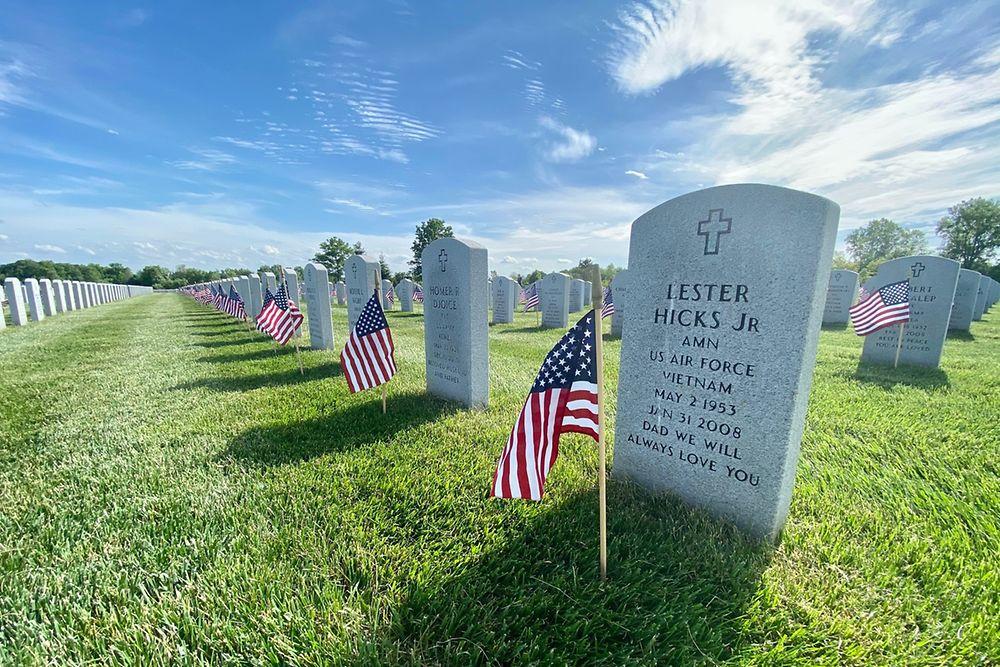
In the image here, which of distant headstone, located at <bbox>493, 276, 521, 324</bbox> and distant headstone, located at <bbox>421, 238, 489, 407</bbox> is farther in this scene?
distant headstone, located at <bbox>493, 276, 521, 324</bbox>

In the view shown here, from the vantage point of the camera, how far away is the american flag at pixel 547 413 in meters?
2.31

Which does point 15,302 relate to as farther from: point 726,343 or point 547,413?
point 726,343

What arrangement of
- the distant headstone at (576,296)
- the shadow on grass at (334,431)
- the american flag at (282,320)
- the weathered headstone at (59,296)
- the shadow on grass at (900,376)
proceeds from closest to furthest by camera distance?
the shadow on grass at (334,431)
the shadow on grass at (900,376)
the american flag at (282,320)
the weathered headstone at (59,296)
the distant headstone at (576,296)

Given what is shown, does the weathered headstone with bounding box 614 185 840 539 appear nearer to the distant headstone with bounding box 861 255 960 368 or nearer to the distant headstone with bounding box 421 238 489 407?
the distant headstone with bounding box 421 238 489 407

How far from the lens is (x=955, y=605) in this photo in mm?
2131

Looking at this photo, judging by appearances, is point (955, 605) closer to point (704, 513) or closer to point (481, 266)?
point (704, 513)

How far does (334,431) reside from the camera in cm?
438

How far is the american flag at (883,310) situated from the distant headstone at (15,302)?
24.8 meters

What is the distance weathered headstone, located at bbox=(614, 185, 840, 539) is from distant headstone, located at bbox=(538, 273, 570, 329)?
11050 mm

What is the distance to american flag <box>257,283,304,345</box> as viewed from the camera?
7.04 metres

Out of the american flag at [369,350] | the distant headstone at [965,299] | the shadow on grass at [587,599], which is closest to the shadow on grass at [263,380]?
the american flag at [369,350]

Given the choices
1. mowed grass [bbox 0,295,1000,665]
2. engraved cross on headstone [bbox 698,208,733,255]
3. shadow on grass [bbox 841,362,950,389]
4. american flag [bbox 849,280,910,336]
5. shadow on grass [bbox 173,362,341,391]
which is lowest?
shadow on grass [bbox 173,362,341,391]

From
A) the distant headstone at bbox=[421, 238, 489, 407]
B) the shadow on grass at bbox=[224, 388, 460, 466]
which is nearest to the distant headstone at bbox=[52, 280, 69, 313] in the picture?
the shadow on grass at bbox=[224, 388, 460, 466]

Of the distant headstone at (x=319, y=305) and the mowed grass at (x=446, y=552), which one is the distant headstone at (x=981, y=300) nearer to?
the mowed grass at (x=446, y=552)
